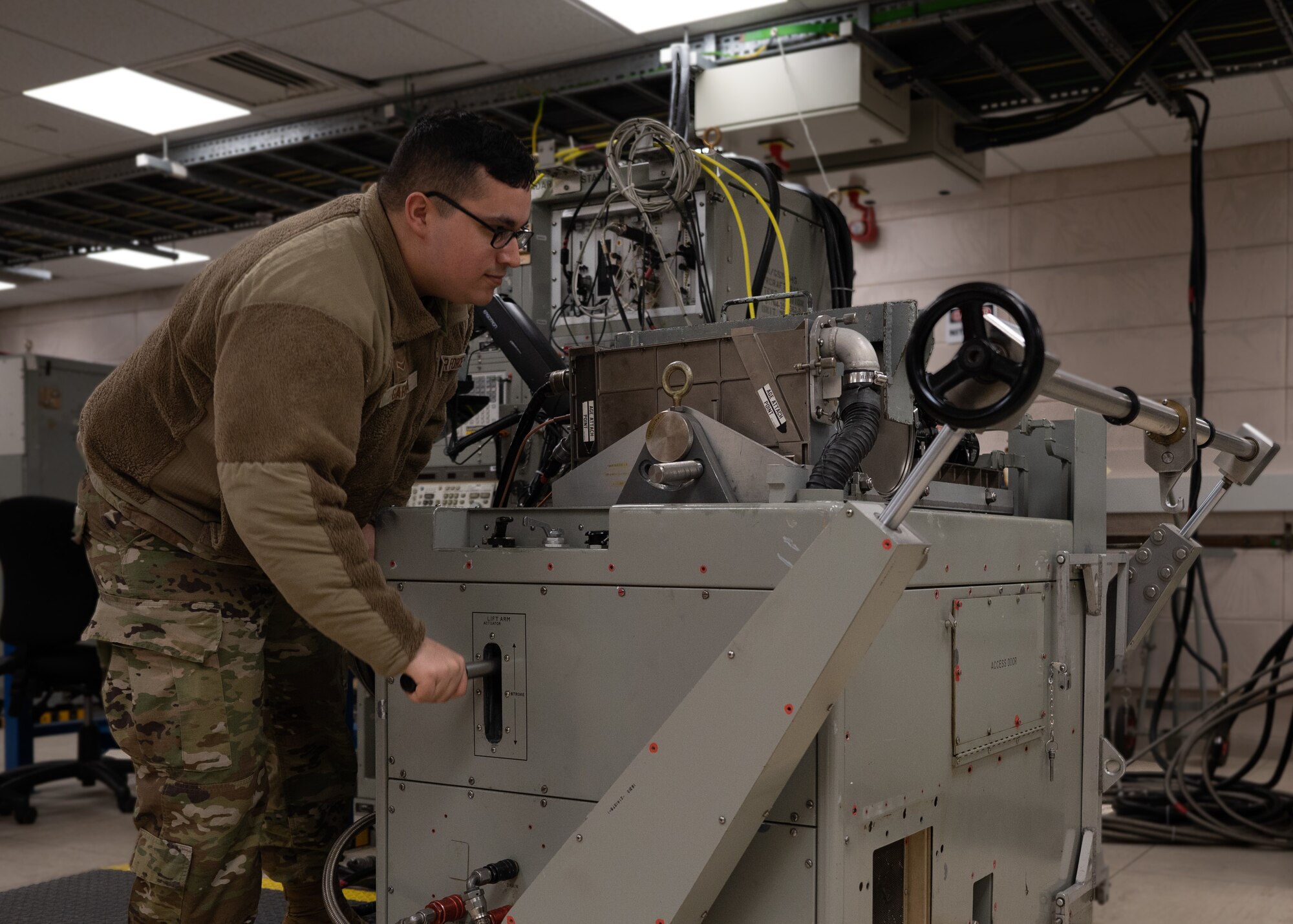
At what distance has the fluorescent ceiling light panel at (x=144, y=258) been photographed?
25.4 feet

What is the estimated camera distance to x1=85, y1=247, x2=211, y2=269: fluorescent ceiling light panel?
7.73 m

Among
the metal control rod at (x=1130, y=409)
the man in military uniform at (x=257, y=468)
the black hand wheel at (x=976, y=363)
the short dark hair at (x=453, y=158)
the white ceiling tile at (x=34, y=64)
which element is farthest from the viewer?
the white ceiling tile at (x=34, y=64)

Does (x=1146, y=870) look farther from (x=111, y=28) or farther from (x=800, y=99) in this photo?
(x=111, y=28)

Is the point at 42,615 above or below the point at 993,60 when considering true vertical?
below

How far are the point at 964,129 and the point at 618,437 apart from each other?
3564 millimetres

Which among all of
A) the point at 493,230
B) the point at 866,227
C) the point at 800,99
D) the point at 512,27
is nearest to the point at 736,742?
the point at 493,230

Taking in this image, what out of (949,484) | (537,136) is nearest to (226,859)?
(949,484)

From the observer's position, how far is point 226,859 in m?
1.79

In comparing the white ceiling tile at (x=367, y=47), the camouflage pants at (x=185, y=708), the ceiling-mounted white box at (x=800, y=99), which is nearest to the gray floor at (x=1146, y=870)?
the camouflage pants at (x=185, y=708)

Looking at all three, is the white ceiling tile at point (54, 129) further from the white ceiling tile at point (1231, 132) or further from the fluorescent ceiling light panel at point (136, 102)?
the white ceiling tile at point (1231, 132)

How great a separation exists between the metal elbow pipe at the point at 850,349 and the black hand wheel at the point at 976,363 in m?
0.52

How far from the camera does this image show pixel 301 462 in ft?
4.83

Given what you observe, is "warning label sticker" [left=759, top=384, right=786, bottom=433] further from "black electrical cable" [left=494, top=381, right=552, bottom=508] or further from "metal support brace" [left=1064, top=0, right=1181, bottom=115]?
"metal support brace" [left=1064, top=0, right=1181, bottom=115]

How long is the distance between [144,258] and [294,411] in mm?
7238
